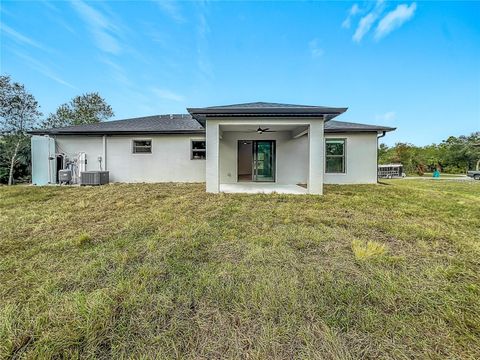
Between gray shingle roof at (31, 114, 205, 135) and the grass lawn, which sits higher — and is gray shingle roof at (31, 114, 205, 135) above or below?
above

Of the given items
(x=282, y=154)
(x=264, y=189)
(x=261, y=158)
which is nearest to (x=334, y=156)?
(x=282, y=154)

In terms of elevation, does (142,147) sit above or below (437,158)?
below

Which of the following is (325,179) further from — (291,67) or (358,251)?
(291,67)

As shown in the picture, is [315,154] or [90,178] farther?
[90,178]

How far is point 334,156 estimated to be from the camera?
10953 mm

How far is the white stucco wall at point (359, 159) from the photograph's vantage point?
35.4 ft

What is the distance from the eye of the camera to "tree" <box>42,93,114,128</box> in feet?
80.2

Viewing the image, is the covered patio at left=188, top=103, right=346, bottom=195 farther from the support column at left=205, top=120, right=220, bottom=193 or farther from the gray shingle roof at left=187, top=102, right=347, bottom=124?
the gray shingle roof at left=187, top=102, right=347, bottom=124

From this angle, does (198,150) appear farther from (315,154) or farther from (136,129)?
(315,154)

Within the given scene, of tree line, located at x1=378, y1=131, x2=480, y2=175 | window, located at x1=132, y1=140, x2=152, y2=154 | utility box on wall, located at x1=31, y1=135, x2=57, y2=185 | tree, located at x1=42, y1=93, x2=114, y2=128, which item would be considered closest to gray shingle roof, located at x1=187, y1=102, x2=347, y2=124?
window, located at x1=132, y1=140, x2=152, y2=154

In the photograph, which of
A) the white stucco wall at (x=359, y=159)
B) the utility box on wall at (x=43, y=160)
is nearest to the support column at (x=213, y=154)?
the white stucco wall at (x=359, y=159)

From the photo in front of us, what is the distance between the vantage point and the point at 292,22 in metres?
13.7

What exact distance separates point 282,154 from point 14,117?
2116 cm

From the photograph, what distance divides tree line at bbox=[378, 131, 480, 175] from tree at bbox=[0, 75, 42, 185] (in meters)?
43.8
